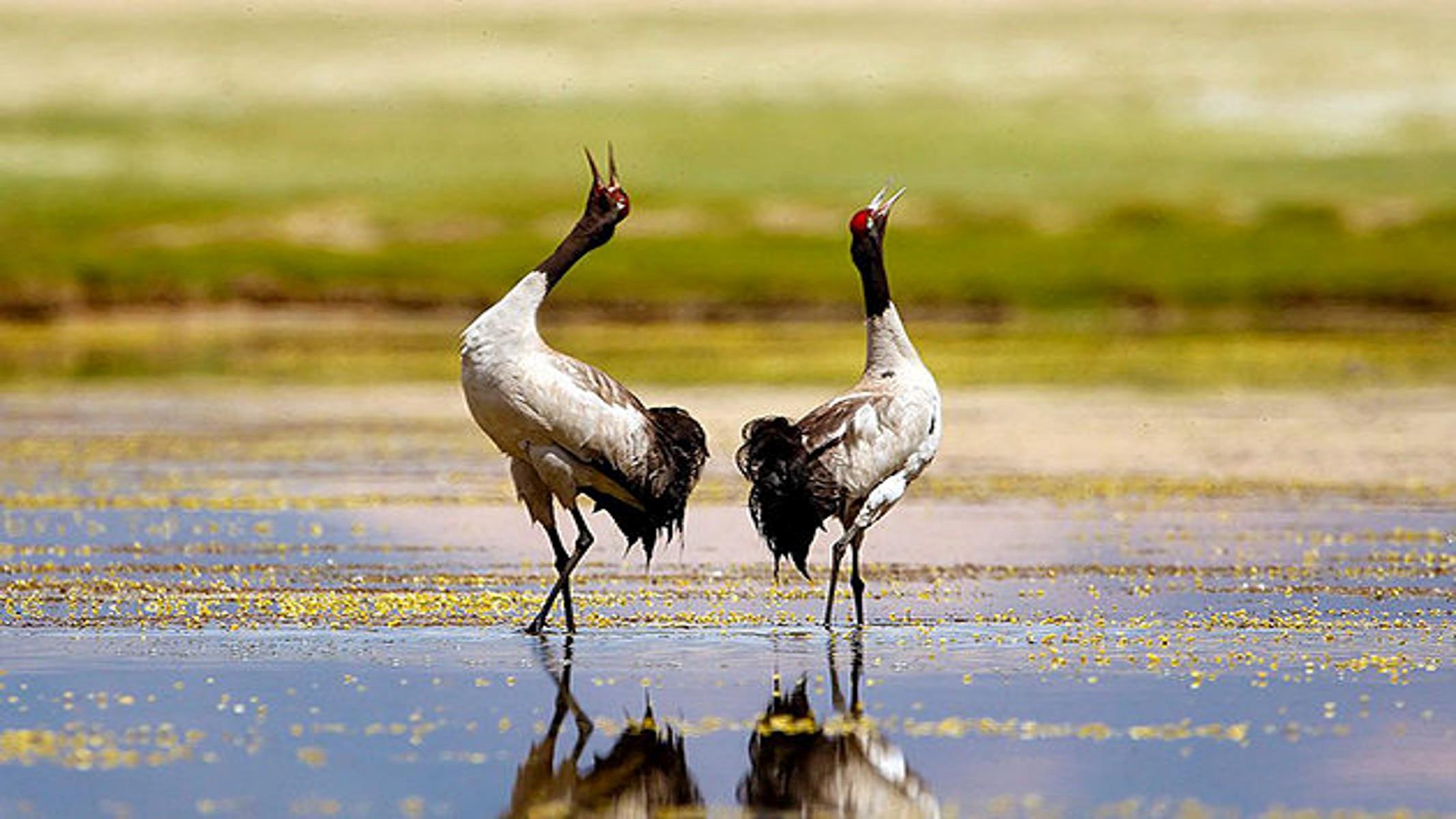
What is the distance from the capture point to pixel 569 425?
1466 cm

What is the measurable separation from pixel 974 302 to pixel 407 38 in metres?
62.5

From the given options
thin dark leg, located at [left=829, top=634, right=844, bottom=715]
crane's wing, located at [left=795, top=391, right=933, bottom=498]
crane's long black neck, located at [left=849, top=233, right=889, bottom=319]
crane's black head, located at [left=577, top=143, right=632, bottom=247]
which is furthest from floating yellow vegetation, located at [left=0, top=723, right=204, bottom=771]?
crane's long black neck, located at [left=849, top=233, right=889, bottom=319]

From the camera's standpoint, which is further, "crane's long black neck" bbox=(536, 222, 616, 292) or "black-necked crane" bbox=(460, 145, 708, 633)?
"crane's long black neck" bbox=(536, 222, 616, 292)

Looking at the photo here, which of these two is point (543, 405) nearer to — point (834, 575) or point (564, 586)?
point (564, 586)

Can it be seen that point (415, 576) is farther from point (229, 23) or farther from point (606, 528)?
point (229, 23)

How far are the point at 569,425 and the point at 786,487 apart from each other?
44.9 inches

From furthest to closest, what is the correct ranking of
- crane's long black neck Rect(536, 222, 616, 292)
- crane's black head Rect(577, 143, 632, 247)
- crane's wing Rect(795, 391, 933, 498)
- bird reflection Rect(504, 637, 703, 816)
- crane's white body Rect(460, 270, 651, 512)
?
crane's black head Rect(577, 143, 632, 247), crane's long black neck Rect(536, 222, 616, 292), crane's wing Rect(795, 391, 933, 498), crane's white body Rect(460, 270, 651, 512), bird reflection Rect(504, 637, 703, 816)

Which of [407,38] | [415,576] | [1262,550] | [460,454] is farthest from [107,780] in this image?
[407,38]

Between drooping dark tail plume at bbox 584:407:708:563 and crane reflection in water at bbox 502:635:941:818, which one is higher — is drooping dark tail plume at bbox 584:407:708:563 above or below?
above

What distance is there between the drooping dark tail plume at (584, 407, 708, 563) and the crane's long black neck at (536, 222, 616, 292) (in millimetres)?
884

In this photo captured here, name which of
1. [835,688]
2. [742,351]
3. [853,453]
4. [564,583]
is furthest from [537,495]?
[742,351]

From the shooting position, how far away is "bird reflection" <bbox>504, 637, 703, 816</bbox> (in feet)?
32.4

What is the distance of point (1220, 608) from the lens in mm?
15172

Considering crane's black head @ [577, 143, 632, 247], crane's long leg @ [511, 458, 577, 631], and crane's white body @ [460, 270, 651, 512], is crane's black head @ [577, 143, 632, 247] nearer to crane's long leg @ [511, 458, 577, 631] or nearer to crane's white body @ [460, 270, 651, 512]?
crane's white body @ [460, 270, 651, 512]
